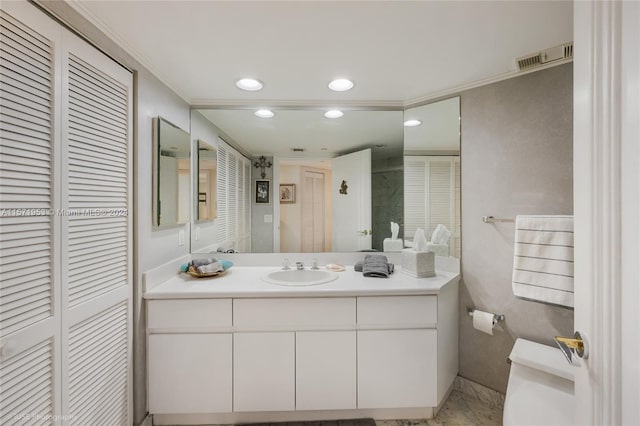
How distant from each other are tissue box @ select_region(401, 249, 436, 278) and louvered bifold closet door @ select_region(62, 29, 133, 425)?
67.0 inches

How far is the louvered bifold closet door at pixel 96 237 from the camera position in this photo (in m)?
1.11

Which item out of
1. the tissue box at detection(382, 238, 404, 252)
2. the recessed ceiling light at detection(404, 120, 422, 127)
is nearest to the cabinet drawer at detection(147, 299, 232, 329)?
the tissue box at detection(382, 238, 404, 252)

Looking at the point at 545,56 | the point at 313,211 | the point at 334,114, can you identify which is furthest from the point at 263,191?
the point at 545,56

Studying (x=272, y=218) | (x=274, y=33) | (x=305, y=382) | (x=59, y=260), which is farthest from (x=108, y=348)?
(x=274, y=33)

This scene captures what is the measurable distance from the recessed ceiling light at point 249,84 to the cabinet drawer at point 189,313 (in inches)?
54.6

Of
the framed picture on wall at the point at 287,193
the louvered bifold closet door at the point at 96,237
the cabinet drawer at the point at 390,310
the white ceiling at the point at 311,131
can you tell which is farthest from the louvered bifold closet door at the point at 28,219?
the cabinet drawer at the point at 390,310

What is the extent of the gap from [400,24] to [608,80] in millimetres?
899

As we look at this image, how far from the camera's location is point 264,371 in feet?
5.19

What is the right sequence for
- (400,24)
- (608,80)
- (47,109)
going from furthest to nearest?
(400,24) < (47,109) < (608,80)

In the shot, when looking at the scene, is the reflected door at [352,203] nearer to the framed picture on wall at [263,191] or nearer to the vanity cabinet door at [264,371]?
the framed picture on wall at [263,191]

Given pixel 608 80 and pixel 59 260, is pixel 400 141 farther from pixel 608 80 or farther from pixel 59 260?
pixel 59 260

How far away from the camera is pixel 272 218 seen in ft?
7.07

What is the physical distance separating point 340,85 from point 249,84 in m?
0.61

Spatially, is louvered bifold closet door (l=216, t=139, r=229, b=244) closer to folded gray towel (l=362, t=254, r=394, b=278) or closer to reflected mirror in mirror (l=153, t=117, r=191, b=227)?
reflected mirror in mirror (l=153, t=117, r=191, b=227)
